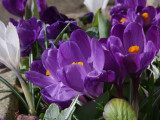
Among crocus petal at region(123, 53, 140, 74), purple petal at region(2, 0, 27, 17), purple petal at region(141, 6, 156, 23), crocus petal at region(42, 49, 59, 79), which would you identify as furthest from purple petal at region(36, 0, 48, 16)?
crocus petal at region(123, 53, 140, 74)

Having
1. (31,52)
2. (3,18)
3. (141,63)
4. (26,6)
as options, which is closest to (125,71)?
(141,63)

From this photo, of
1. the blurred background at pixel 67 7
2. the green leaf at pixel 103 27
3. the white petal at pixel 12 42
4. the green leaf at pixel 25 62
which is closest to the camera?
the white petal at pixel 12 42

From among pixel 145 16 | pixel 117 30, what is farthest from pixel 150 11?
pixel 117 30

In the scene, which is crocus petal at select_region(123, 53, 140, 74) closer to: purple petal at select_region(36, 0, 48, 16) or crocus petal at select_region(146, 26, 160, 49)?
crocus petal at select_region(146, 26, 160, 49)

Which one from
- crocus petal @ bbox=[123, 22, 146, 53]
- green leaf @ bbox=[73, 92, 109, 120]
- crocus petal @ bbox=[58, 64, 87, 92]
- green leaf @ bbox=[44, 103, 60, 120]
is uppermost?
crocus petal @ bbox=[123, 22, 146, 53]

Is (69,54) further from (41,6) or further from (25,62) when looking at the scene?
(41,6)

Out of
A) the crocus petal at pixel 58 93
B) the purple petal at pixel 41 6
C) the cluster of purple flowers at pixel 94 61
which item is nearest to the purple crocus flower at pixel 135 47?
the cluster of purple flowers at pixel 94 61

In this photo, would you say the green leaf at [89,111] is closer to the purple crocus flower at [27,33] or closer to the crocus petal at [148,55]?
the crocus petal at [148,55]
